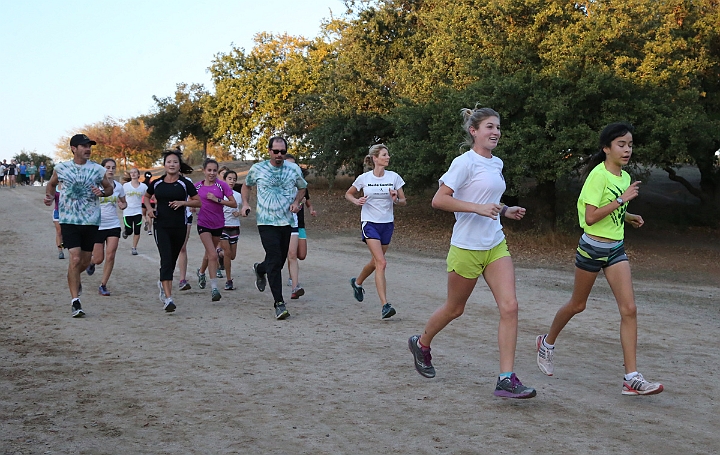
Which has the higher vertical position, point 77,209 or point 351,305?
point 77,209

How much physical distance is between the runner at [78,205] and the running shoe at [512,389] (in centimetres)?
574

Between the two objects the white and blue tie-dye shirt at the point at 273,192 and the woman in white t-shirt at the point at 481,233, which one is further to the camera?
the white and blue tie-dye shirt at the point at 273,192

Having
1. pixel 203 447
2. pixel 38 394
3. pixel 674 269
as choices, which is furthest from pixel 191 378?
pixel 674 269

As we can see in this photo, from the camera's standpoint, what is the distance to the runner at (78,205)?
30.0 ft

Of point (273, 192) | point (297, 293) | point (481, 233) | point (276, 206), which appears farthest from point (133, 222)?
point (481, 233)

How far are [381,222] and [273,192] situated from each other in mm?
1400

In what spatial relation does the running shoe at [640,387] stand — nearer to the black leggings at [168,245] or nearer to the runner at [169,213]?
the runner at [169,213]

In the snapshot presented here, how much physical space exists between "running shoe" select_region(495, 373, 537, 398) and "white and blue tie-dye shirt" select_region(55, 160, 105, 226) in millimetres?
5804

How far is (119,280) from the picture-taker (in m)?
12.5

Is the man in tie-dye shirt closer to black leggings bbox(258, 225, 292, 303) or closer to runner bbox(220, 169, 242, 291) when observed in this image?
black leggings bbox(258, 225, 292, 303)

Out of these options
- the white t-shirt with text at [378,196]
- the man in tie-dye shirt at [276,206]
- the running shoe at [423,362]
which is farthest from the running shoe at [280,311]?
the running shoe at [423,362]

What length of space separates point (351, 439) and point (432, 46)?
761 inches

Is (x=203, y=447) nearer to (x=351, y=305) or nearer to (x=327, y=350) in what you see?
(x=327, y=350)

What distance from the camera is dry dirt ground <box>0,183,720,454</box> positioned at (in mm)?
4820
